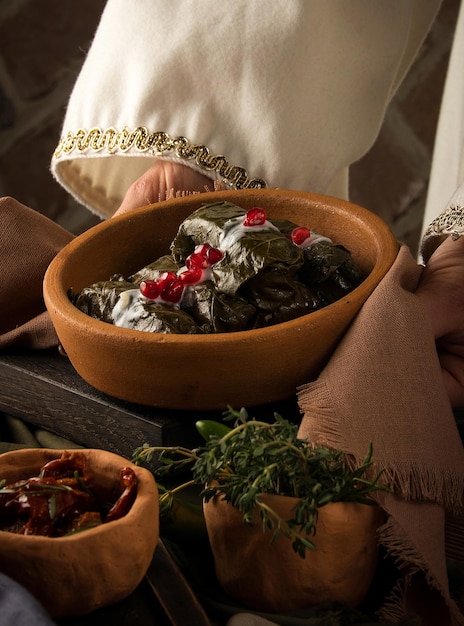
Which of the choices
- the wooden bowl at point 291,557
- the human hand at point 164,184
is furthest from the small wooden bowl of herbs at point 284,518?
the human hand at point 164,184

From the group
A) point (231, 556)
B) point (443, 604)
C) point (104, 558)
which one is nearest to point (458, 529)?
point (443, 604)

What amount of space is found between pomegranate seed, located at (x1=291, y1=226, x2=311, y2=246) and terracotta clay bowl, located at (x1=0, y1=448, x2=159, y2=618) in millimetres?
378

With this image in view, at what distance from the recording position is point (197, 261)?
33.1 inches

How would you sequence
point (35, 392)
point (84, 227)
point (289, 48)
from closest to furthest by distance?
1. point (35, 392)
2. point (289, 48)
3. point (84, 227)

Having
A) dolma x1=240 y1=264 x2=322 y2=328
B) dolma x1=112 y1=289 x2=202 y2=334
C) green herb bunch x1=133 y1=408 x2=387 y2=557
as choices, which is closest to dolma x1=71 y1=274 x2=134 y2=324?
dolma x1=112 y1=289 x2=202 y2=334

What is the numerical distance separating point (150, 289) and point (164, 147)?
1.09 ft

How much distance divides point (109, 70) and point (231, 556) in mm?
748

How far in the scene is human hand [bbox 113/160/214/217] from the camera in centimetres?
109

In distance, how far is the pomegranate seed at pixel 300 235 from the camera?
87 centimetres

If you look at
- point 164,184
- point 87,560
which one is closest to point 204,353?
point 87,560

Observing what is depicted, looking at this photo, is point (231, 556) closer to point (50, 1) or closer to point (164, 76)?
point (164, 76)

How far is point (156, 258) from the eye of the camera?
3.24 ft

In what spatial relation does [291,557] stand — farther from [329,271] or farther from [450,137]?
[450,137]

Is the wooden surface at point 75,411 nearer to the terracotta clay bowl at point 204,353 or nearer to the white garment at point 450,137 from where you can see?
the terracotta clay bowl at point 204,353
